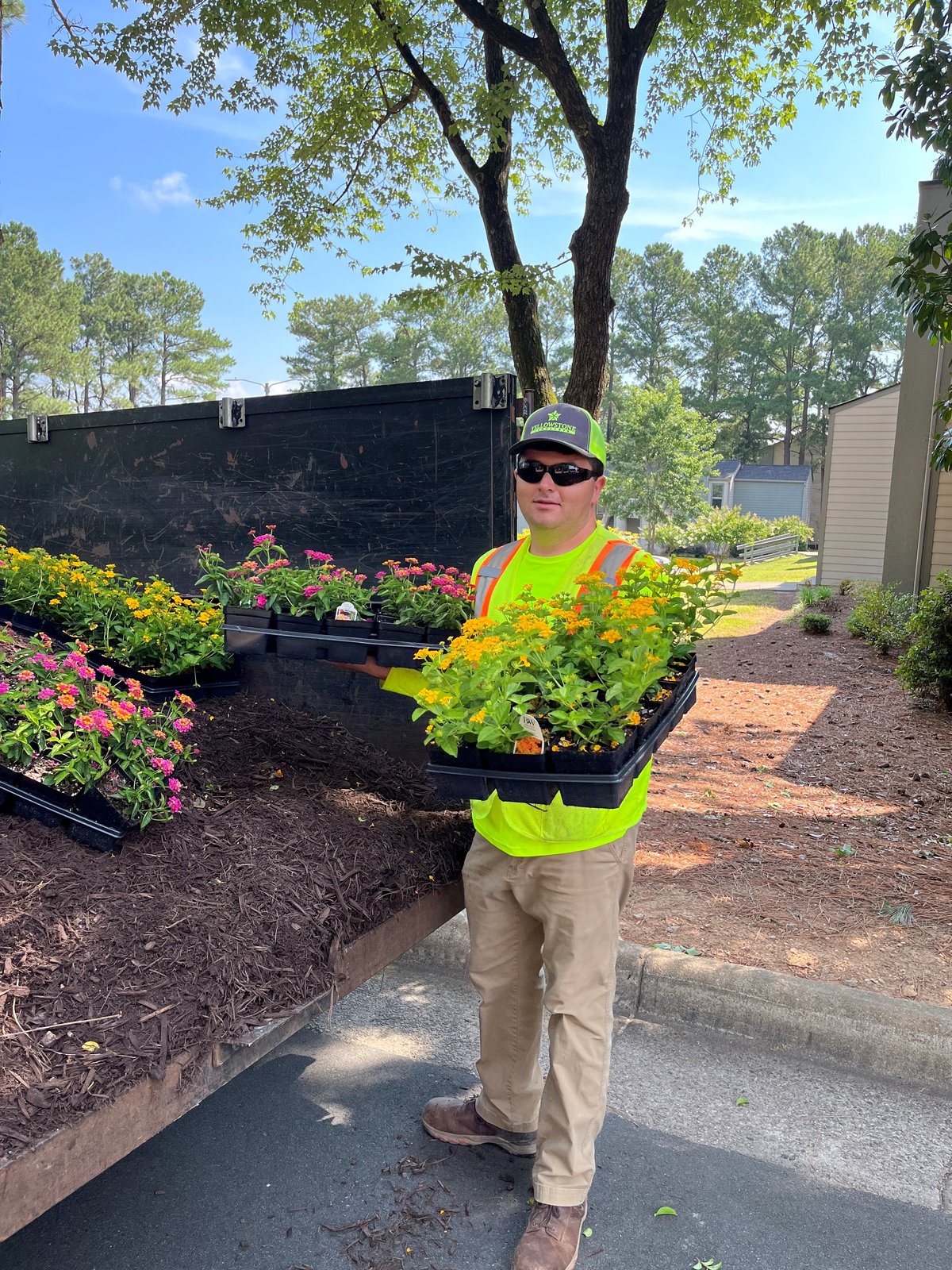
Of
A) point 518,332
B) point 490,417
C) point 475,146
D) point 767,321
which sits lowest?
point 490,417

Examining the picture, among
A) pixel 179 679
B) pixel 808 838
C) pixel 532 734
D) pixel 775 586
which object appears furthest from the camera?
pixel 775 586

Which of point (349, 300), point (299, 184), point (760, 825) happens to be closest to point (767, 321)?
point (349, 300)

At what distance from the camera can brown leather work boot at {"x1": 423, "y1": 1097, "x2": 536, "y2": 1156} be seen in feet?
8.46

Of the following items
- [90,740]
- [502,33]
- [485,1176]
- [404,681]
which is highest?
[502,33]

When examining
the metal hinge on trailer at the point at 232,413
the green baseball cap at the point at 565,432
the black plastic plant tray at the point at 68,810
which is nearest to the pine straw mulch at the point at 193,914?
the black plastic plant tray at the point at 68,810

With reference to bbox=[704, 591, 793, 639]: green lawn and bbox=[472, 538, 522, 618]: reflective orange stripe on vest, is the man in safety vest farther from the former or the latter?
bbox=[704, 591, 793, 639]: green lawn

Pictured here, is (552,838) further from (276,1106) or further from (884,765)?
(884,765)

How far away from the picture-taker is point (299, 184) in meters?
9.69

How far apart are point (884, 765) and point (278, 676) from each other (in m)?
4.70

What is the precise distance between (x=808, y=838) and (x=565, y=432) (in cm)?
359

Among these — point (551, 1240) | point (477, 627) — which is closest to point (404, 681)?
point (477, 627)

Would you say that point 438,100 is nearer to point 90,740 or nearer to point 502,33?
point 502,33

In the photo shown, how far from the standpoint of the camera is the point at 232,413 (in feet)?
13.8

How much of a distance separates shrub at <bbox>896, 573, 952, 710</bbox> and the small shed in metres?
50.6
